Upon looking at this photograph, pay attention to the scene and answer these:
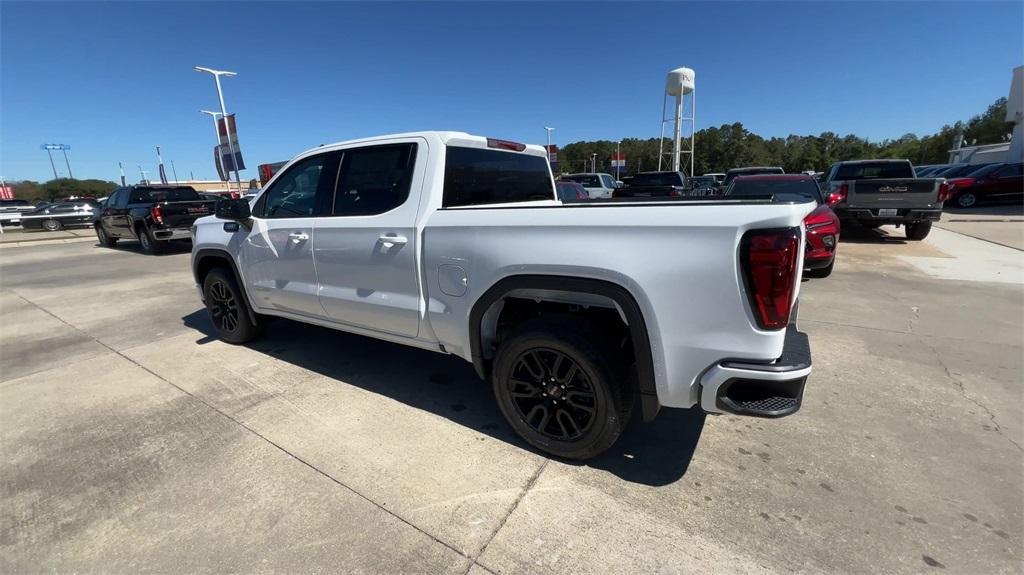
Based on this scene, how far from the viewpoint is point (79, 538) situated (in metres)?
2.21

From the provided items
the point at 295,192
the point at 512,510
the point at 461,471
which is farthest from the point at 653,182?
the point at 512,510

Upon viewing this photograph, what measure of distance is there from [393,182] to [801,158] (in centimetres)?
9394

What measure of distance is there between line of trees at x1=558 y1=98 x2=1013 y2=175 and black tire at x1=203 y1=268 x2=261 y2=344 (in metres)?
73.8

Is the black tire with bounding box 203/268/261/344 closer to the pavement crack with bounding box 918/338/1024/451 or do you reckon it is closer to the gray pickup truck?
the pavement crack with bounding box 918/338/1024/451

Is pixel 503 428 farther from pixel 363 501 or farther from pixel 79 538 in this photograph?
pixel 79 538

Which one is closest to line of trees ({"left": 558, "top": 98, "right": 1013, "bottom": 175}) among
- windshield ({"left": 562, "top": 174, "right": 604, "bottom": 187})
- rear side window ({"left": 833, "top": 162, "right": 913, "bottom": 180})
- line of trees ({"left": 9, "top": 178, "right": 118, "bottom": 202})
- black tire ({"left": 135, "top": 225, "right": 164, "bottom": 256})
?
windshield ({"left": 562, "top": 174, "right": 604, "bottom": 187})

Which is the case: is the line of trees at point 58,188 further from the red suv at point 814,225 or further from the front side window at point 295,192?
the red suv at point 814,225

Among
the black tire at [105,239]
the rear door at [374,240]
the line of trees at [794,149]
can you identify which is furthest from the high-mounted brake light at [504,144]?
the line of trees at [794,149]

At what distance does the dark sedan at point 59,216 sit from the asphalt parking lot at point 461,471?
24237mm

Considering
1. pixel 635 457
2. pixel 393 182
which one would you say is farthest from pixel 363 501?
pixel 393 182

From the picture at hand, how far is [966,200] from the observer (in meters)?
17.7

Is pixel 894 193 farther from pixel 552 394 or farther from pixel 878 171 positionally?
pixel 552 394

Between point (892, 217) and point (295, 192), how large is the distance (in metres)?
10.6

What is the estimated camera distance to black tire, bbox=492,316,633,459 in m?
2.40
